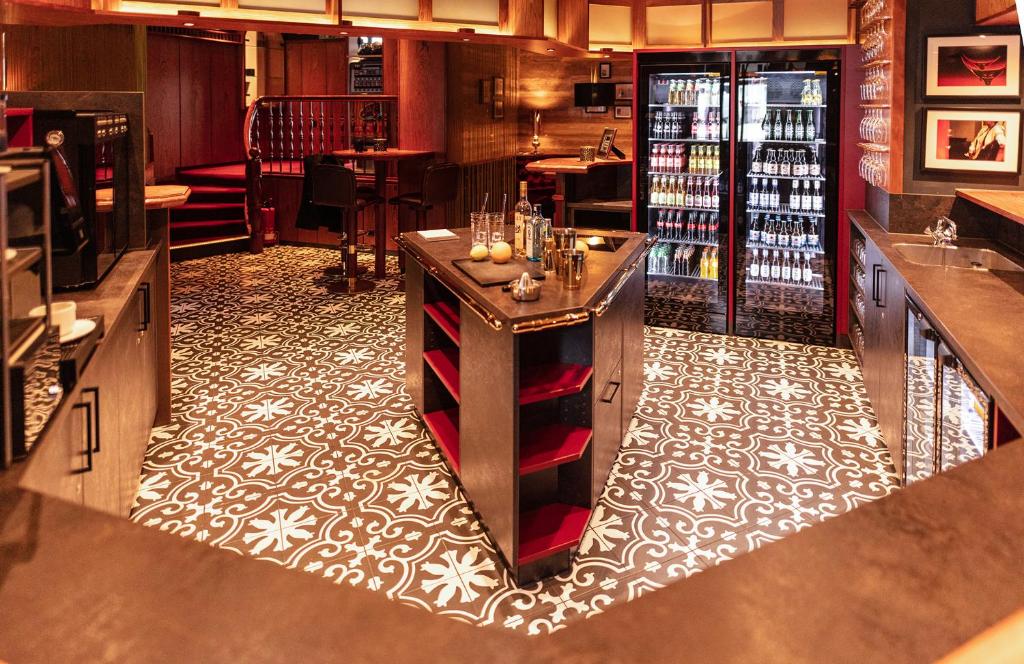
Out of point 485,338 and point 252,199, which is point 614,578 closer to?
point 485,338

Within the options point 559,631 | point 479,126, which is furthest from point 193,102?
point 559,631

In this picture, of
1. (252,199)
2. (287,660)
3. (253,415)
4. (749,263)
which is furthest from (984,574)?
(252,199)

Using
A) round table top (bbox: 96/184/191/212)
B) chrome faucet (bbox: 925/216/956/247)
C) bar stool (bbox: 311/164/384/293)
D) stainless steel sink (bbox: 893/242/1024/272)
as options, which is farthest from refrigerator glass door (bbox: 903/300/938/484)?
bar stool (bbox: 311/164/384/293)

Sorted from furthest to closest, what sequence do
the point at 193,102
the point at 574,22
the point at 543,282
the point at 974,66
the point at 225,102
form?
the point at 225,102, the point at 193,102, the point at 574,22, the point at 974,66, the point at 543,282

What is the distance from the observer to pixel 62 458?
2.04 m

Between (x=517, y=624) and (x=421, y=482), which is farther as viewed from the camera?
(x=421, y=482)

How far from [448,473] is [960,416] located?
2279mm

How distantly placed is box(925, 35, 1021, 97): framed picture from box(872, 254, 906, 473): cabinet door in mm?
1313

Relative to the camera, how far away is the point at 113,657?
80 cm

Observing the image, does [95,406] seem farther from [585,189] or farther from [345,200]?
[345,200]

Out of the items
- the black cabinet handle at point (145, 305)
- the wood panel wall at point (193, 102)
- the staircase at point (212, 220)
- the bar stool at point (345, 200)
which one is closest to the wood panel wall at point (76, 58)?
the wood panel wall at point (193, 102)

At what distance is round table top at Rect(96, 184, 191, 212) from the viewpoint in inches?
149

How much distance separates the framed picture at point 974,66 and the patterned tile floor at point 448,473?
6.38 feet

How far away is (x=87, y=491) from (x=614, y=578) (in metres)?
1.86
